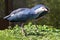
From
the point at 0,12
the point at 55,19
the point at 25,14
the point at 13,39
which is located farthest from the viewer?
the point at 55,19

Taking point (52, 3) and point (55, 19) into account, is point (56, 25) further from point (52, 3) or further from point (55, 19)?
point (52, 3)

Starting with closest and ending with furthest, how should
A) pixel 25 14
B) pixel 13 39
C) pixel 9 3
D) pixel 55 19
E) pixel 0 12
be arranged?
pixel 13 39, pixel 25 14, pixel 9 3, pixel 0 12, pixel 55 19

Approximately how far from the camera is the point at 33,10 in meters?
5.02

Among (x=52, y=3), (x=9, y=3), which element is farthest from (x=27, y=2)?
(x=9, y=3)

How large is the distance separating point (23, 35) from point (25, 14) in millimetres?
423

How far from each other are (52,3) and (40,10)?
→ 4891 millimetres

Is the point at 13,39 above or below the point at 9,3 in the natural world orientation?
below

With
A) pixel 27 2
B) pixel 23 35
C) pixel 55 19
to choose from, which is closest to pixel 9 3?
pixel 27 2

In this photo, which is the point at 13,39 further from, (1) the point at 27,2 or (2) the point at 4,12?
(1) the point at 27,2

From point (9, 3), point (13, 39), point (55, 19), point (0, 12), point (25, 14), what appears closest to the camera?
point (13, 39)

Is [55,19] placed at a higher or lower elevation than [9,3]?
lower

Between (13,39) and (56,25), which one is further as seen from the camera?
(56,25)

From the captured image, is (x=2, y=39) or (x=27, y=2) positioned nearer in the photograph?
(x=2, y=39)

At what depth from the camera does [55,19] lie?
32.6 feet
